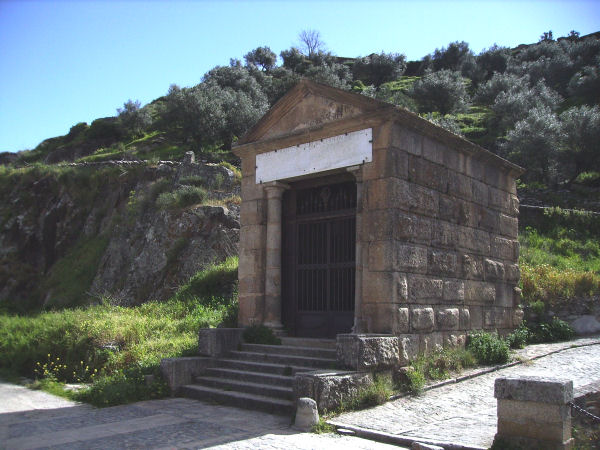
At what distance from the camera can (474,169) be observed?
10.5 m

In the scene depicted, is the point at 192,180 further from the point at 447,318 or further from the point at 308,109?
the point at 447,318

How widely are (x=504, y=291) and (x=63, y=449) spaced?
8.46 metres

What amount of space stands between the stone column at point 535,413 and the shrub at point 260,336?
15.2ft

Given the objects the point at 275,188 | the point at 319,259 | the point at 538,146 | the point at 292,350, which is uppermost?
the point at 538,146

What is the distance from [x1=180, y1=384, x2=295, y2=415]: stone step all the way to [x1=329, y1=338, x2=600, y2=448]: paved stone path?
3.03 feet

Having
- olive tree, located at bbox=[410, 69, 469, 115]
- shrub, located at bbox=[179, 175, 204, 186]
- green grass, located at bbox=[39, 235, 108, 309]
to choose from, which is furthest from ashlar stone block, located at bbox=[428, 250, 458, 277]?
olive tree, located at bbox=[410, 69, 469, 115]

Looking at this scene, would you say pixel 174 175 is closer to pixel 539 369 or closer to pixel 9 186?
pixel 9 186

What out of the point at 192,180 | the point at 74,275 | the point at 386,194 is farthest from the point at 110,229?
the point at 386,194

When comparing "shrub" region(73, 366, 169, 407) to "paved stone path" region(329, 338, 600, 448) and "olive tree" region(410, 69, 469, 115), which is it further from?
"olive tree" region(410, 69, 469, 115)

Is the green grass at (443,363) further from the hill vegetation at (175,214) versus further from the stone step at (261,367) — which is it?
the hill vegetation at (175,214)

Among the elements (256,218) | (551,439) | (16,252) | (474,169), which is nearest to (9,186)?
(16,252)

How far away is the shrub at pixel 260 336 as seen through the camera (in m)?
9.54

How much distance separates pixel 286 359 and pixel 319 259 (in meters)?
2.02

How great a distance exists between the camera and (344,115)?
909 cm
